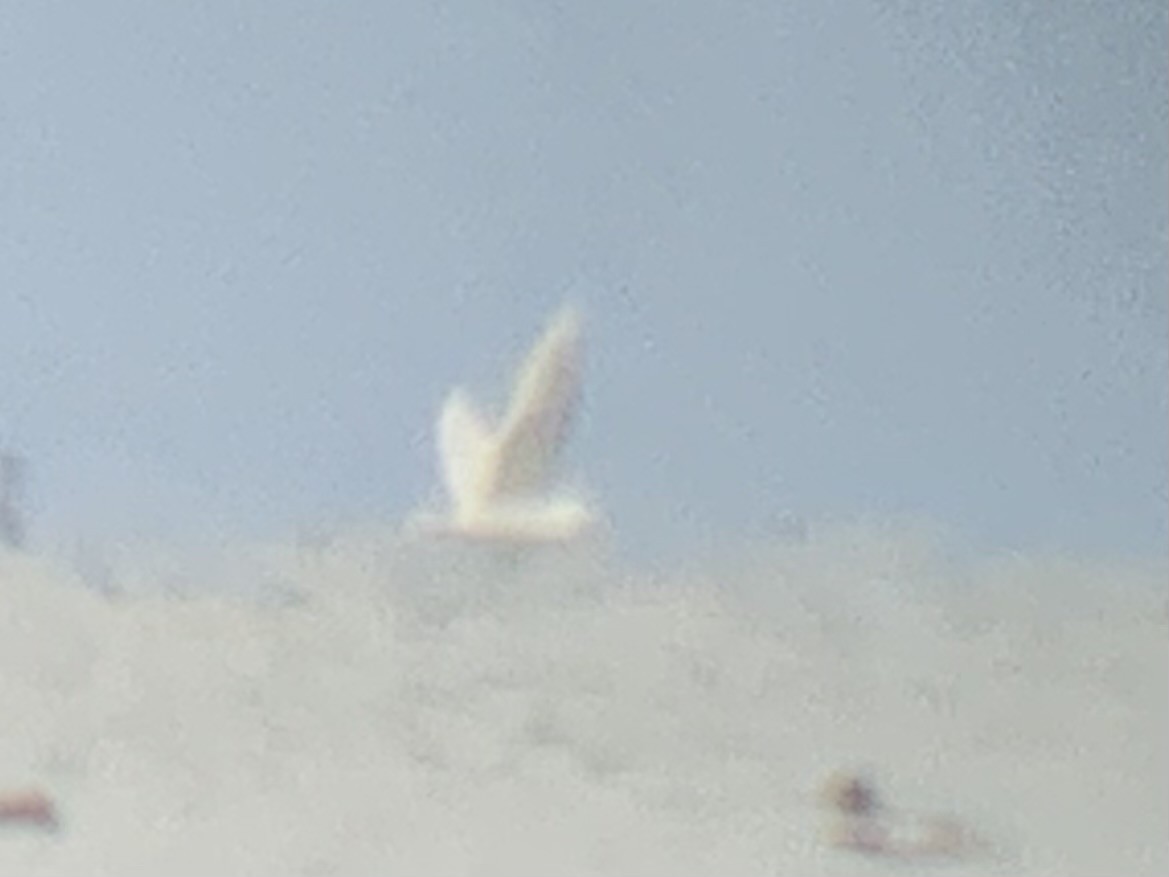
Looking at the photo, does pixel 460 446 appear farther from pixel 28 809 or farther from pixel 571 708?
pixel 28 809

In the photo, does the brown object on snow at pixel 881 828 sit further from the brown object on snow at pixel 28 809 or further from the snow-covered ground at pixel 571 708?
the brown object on snow at pixel 28 809

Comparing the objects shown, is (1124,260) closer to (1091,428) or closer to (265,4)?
(1091,428)

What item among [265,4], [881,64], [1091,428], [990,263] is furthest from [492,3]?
[1091,428]

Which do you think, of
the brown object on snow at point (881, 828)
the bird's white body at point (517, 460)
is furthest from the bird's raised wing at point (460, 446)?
the brown object on snow at point (881, 828)

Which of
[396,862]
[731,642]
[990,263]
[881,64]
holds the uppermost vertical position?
[881,64]

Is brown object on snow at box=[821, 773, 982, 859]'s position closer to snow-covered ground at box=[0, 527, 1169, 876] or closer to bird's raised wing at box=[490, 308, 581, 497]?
snow-covered ground at box=[0, 527, 1169, 876]

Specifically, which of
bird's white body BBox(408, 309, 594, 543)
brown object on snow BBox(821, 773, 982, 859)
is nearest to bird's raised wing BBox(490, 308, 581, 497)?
bird's white body BBox(408, 309, 594, 543)
